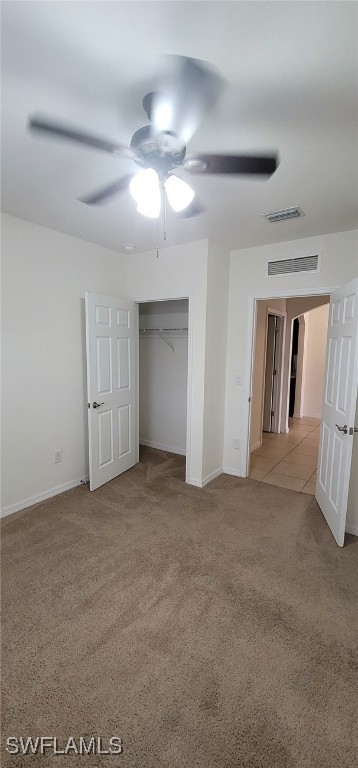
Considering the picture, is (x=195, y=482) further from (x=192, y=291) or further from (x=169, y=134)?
(x=169, y=134)

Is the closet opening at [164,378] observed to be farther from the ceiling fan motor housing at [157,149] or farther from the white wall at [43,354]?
the ceiling fan motor housing at [157,149]

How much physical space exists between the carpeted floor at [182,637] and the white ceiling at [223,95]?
2.56 metres

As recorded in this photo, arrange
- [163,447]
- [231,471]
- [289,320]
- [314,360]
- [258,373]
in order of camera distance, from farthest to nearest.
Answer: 1. [314,360]
2. [289,320]
3. [163,447]
4. [258,373]
5. [231,471]

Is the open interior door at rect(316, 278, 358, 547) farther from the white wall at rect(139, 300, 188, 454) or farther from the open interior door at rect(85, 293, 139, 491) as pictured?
the open interior door at rect(85, 293, 139, 491)

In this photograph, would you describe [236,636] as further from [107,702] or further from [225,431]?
[225,431]

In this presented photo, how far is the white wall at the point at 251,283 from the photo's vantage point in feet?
9.67

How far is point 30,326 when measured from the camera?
9.55 feet

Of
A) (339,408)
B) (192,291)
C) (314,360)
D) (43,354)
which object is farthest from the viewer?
(314,360)

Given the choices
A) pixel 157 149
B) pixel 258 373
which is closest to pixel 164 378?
pixel 258 373

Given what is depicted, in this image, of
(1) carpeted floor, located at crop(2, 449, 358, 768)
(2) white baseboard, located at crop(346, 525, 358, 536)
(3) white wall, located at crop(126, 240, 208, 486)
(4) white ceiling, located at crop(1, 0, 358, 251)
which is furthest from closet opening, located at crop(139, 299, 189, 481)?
(4) white ceiling, located at crop(1, 0, 358, 251)

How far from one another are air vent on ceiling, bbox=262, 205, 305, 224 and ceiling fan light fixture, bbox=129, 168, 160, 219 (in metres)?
1.41

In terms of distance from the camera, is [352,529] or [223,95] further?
[352,529]

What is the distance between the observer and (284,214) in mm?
2518

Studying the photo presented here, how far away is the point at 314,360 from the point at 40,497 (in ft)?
19.2
